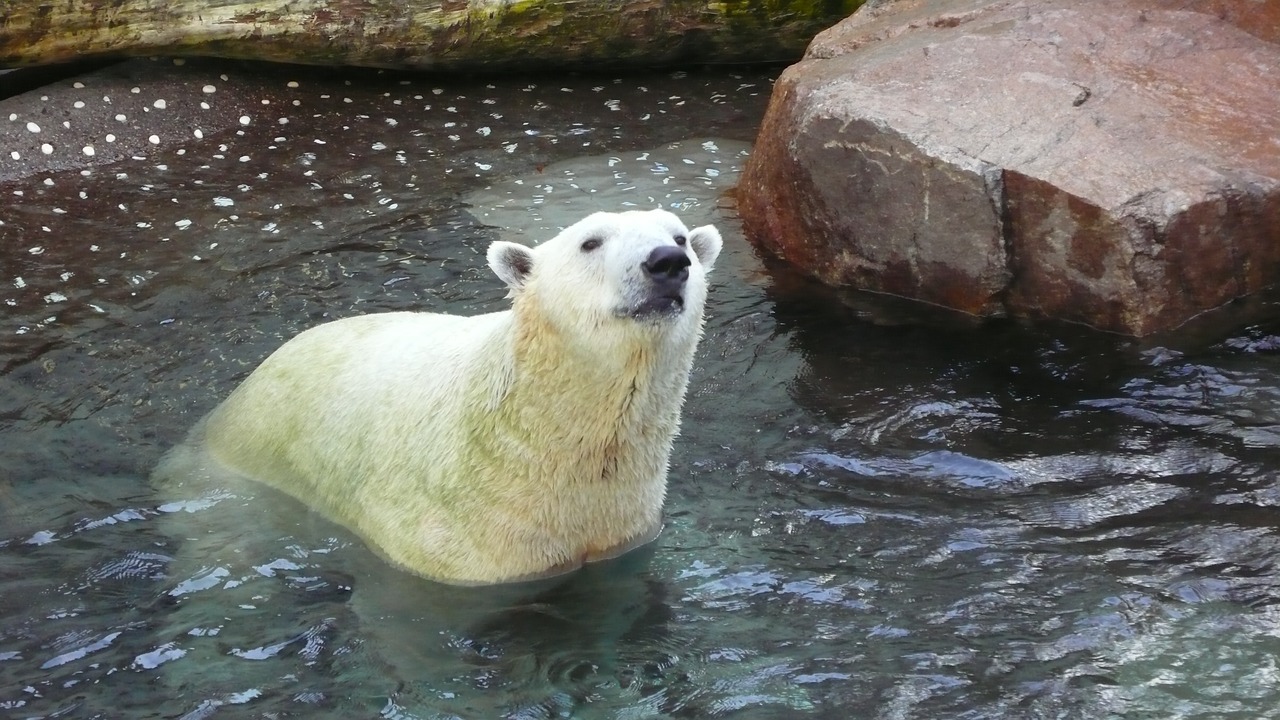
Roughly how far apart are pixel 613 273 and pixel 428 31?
7.61 metres

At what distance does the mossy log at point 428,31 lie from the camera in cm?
1077

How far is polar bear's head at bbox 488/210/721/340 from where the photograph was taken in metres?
5.01

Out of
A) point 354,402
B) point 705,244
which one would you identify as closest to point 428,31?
point 354,402

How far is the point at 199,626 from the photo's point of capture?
534 cm

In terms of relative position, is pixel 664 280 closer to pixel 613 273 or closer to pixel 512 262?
pixel 613 273

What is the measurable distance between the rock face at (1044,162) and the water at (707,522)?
320 mm

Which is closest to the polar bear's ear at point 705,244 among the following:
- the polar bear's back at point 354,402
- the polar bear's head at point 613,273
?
the polar bear's head at point 613,273

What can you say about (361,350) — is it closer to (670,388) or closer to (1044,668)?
(670,388)

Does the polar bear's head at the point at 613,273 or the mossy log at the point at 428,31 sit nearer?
the polar bear's head at the point at 613,273

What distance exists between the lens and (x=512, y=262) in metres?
5.45

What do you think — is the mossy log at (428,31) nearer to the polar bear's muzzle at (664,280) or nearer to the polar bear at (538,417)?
the polar bear at (538,417)

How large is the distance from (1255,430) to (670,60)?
7.89 m

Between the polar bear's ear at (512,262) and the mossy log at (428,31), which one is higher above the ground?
the mossy log at (428,31)

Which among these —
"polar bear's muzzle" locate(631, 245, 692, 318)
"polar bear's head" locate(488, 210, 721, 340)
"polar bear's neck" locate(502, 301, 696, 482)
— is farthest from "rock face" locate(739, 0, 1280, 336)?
"polar bear's muzzle" locate(631, 245, 692, 318)
